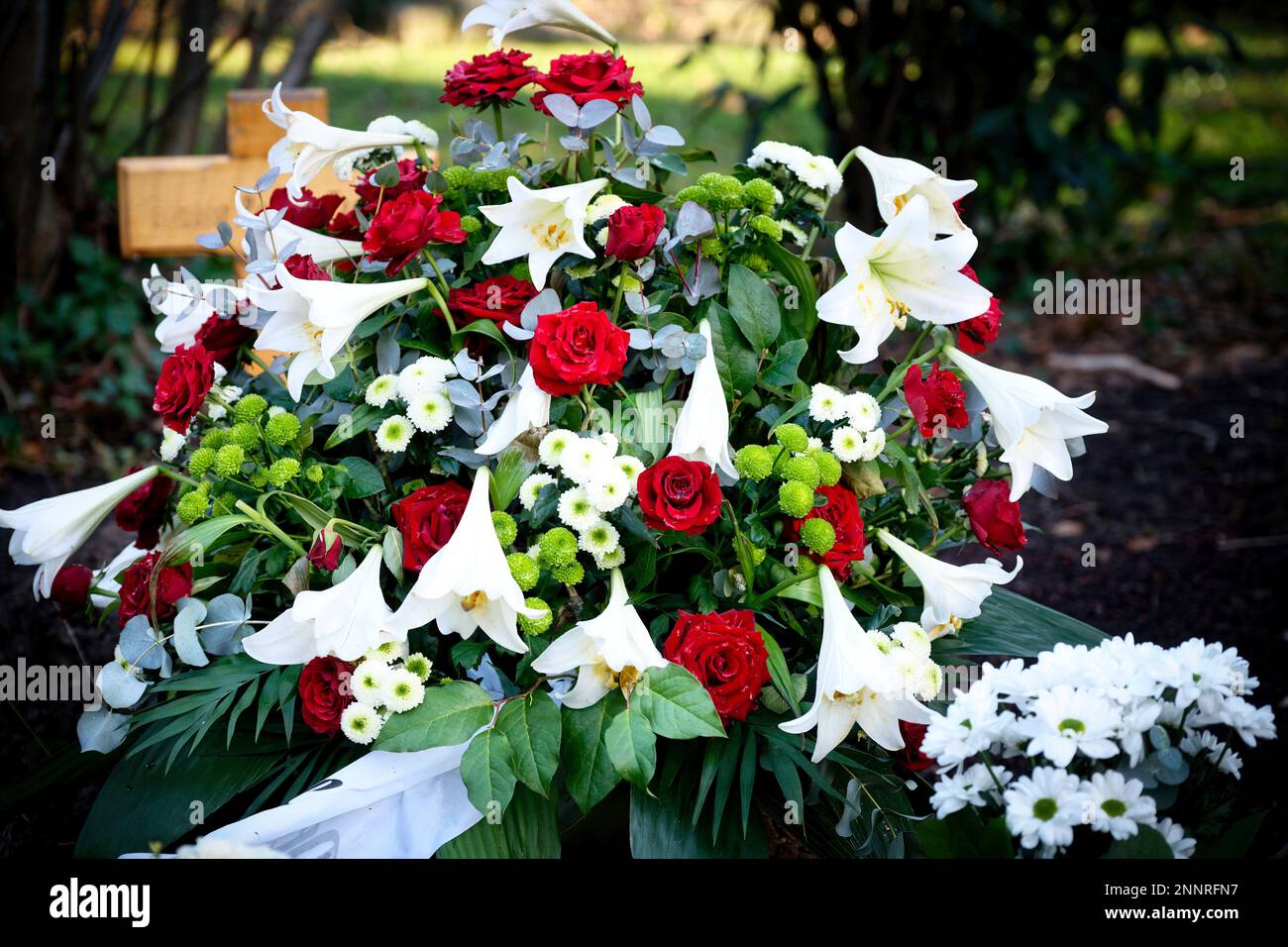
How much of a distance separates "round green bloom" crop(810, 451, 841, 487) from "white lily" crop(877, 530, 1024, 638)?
0.59ft

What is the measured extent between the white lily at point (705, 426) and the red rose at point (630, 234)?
0.57ft

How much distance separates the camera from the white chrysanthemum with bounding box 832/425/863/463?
4.97ft

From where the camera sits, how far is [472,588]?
134cm

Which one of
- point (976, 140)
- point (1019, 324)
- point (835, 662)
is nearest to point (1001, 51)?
point (976, 140)

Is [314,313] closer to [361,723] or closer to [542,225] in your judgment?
[542,225]

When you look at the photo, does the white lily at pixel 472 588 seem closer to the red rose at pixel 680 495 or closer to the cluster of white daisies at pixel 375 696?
the cluster of white daisies at pixel 375 696

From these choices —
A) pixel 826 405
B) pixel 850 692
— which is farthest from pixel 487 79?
pixel 850 692

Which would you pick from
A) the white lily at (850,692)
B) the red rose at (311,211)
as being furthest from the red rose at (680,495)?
the red rose at (311,211)

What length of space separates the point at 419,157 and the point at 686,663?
0.89m

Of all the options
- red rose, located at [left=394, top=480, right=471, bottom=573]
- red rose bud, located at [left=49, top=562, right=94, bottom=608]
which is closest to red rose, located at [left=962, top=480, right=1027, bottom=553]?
red rose, located at [left=394, top=480, right=471, bottom=573]

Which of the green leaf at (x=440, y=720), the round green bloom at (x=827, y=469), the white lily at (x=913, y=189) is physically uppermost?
the white lily at (x=913, y=189)

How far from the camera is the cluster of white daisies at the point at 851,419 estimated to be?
1.52 m
